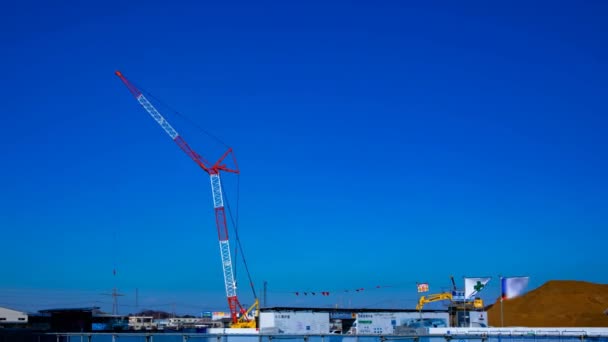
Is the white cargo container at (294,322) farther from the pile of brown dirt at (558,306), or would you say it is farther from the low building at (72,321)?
the pile of brown dirt at (558,306)

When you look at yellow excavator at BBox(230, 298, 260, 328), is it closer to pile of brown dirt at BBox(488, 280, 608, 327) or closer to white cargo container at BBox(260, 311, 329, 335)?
white cargo container at BBox(260, 311, 329, 335)

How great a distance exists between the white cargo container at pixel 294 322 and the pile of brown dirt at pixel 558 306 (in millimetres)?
35177

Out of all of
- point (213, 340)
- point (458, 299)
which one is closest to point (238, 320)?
point (458, 299)

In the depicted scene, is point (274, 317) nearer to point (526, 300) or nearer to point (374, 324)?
point (374, 324)

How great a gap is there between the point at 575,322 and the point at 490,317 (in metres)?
27.5

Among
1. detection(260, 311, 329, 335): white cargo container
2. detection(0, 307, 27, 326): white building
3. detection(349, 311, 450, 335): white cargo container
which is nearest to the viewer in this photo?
detection(349, 311, 450, 335): white cargo container

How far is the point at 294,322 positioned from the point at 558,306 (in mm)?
52318

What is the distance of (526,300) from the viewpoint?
456 ft

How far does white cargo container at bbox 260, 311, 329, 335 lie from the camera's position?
12062 cm

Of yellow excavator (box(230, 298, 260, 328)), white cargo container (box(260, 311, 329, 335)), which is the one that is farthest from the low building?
yellow excavator (box(230, 298, 260, 328))

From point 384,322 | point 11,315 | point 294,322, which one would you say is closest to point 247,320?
point 294,322

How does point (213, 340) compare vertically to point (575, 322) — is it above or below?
above

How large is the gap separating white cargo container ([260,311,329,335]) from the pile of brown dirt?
35177mm

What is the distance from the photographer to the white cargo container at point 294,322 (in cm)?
12062
